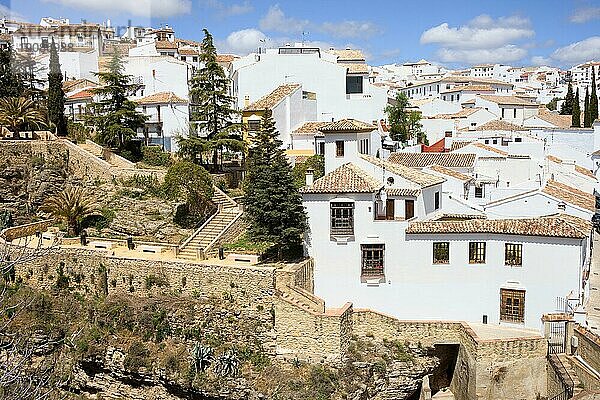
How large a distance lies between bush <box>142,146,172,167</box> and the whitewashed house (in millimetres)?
10782

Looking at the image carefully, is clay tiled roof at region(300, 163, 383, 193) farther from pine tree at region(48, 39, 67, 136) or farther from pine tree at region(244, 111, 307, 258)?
pine tree at region(48, 39, 67, 136)

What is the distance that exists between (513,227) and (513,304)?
221 centimetres

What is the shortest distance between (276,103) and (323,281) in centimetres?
1229

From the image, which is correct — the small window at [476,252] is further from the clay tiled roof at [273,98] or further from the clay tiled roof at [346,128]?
the clay tiled roof at [273,98]

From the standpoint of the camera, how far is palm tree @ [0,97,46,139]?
25516 millimetres

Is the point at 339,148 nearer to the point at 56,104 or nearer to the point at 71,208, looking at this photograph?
the point at 71,208

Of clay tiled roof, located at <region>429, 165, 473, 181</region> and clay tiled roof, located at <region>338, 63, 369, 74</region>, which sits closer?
clay tiled roof, located at <region>429, 165, 473, 181</region>

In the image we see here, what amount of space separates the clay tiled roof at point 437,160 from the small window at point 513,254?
32.1 ft

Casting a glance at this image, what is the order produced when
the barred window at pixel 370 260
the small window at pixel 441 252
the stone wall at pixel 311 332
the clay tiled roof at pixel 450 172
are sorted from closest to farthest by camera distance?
the stone wall at pixel 311 332, the small window at pixel 441 252, the barred window at pixel 370 260, the clay tiled roof at pixel 450 172

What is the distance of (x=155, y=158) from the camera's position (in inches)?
1052

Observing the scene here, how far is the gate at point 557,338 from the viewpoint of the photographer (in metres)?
15.7

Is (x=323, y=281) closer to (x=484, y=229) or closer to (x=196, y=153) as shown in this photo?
(x=484, y=229)

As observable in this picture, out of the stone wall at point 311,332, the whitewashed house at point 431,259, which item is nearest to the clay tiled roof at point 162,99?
the whitewashed house at point 431,259

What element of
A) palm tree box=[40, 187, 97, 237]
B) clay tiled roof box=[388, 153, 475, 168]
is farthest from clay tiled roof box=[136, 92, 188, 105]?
clay tiled roof box=[388, 153, 475, 168]
